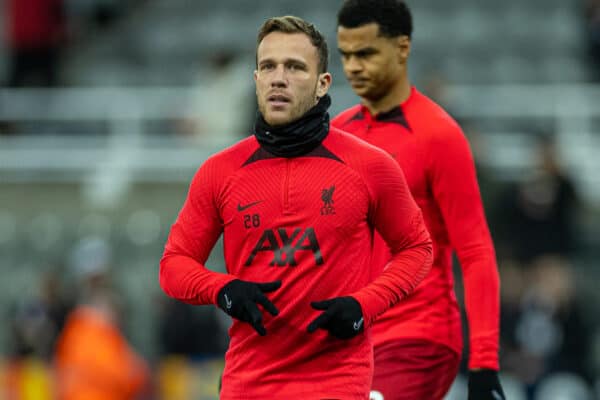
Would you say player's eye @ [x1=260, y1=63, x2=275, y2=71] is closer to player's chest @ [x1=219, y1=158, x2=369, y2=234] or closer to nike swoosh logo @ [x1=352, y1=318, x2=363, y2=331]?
player's chest @ [x1=219, y1=158, x2=369, y2=234]

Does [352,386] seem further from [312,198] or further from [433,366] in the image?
[433,366]

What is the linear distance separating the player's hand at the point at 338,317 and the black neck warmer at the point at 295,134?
53 centimetres

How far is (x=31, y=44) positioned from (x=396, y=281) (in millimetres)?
12856

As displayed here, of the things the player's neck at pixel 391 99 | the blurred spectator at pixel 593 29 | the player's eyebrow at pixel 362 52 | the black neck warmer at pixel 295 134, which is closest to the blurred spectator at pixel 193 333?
the blurred spectator at pixel 593 29

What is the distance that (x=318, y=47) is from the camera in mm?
4535

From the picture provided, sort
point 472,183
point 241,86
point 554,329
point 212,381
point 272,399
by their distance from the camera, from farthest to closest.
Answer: point 241,86 → point 212,381 → point 554,329 → point 472,183 → point 272,399

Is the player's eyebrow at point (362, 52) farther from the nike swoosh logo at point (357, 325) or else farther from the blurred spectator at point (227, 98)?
the blurred spectator at point (227, 98)

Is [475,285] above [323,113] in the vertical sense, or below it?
below

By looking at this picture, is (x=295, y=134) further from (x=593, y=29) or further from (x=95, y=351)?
(x=593, y=29)

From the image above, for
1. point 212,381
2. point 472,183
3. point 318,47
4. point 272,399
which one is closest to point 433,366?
point 472,183

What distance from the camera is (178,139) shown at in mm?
13711

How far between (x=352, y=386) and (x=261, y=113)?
95 centimetres

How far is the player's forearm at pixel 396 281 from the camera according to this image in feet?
14.4

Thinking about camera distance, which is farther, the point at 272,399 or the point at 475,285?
the point at 475,285
